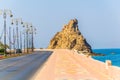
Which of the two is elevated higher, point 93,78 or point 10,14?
point 10,14

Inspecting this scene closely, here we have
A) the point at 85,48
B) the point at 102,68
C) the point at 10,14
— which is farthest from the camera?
the point at 85,48

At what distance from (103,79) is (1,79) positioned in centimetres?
696

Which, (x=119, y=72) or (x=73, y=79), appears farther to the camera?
(x=73, y=79)

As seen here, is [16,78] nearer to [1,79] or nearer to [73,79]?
[1,79]

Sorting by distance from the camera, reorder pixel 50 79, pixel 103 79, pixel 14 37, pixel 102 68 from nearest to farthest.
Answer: pixel 103 79, pixel 50 79, pixel 102 68, pixel 14 37

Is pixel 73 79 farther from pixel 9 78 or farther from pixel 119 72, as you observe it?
pixel 119 72

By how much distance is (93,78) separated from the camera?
28.2 meters

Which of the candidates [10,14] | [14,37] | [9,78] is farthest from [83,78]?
[14,37]

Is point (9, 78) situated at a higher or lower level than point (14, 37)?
lower

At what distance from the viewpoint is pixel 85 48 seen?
199750 millimetres

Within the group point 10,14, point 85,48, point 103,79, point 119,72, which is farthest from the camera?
point 85,48

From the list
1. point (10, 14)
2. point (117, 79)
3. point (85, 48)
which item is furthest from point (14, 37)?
point (117, 79)

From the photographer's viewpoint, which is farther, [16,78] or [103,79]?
[16,78]

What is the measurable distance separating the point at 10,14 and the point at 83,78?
52852 mm
